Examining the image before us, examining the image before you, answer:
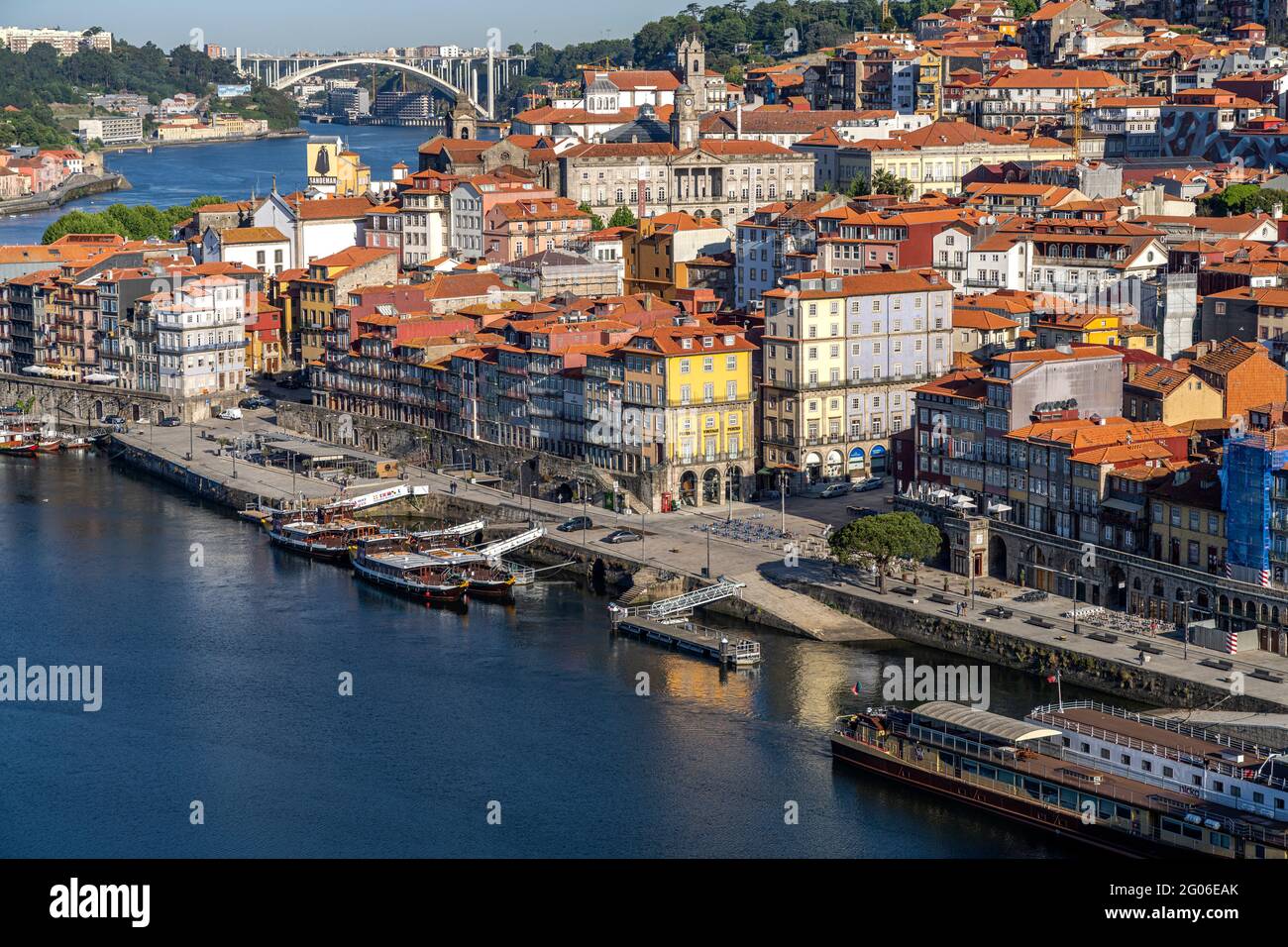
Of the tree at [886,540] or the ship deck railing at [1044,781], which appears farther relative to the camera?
the tree at [886,540]

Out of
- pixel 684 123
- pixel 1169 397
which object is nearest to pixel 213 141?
pixel 684 123

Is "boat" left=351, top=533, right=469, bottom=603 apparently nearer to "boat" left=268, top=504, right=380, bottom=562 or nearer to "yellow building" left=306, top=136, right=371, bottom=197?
"boat" left=268, top=504, right=380, bottom=562

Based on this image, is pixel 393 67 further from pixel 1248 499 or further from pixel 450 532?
pixel 1248 499

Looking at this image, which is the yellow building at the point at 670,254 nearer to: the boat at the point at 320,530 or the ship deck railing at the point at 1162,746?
the boat at the point at 320,530

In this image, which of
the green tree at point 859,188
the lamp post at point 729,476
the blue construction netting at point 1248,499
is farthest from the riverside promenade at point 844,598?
the green tree at point 859,188
